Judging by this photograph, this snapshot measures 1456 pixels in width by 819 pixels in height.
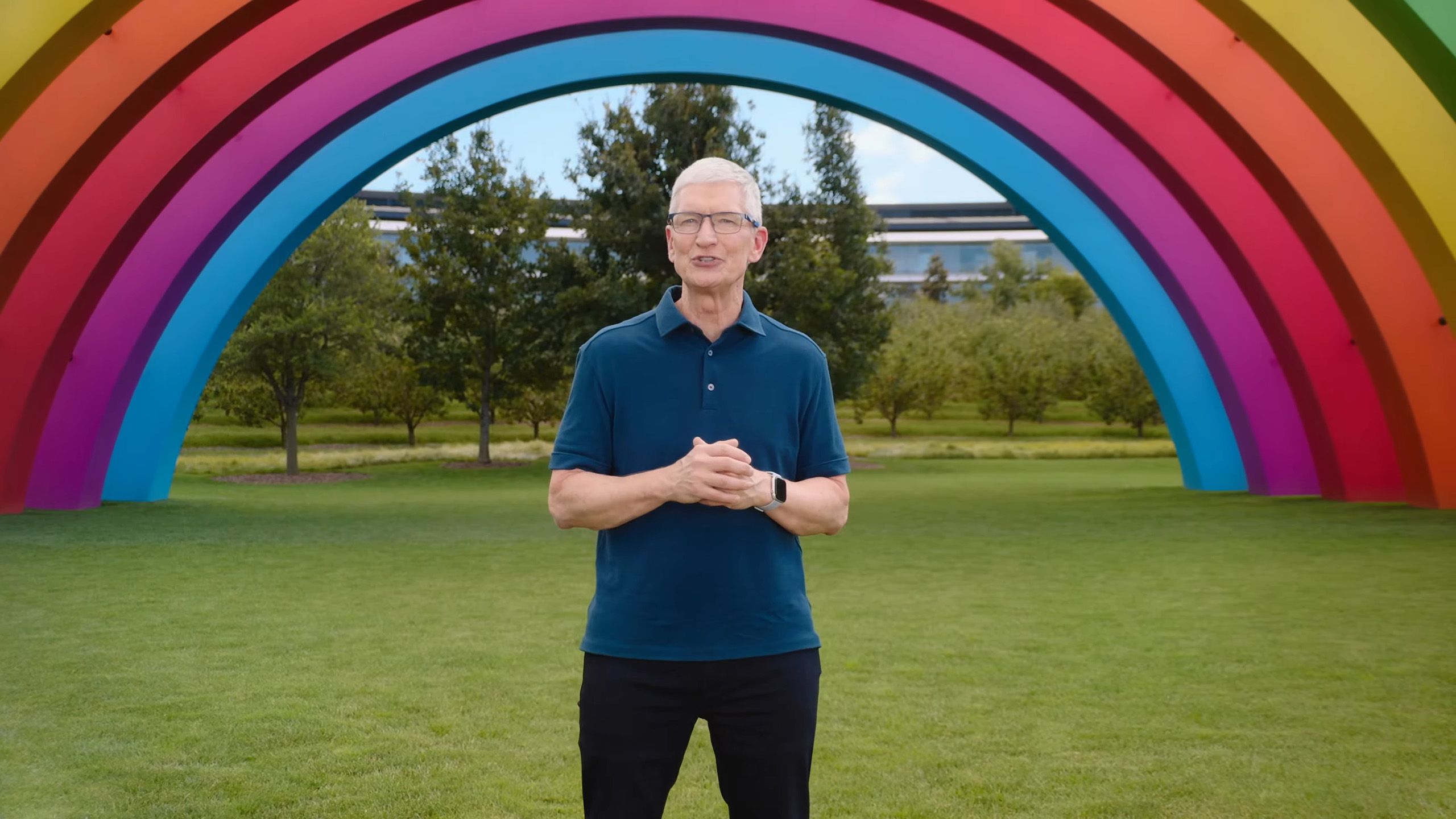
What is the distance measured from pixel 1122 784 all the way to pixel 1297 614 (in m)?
5.01

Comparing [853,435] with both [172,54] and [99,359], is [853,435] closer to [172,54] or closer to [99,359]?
[99,359]

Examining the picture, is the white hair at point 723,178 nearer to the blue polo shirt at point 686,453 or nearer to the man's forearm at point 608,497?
the blue polo shirt at point 686,453

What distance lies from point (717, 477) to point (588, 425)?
0.43 meters

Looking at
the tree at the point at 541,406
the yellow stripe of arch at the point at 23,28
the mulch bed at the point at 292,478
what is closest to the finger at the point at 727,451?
the yellow stripe of arch at the point at 23,28

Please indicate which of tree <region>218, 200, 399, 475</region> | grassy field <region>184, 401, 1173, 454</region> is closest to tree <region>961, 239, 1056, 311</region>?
grassy field <region>184, 401, 1173, 454</region>

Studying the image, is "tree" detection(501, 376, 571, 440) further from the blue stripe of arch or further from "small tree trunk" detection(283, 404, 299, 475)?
the blue stripe of arch

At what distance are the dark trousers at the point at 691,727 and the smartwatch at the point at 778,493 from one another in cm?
36

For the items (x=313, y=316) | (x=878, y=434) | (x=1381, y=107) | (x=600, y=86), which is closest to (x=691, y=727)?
(x=1381, y=107)

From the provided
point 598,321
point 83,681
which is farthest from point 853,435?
point 83,681

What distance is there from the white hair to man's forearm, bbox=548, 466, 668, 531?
684 mm

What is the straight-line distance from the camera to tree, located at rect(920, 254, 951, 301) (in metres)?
86.9

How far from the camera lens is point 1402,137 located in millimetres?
11508

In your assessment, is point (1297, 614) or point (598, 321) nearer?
point (1297, 614)

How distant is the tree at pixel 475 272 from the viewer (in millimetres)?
32844
